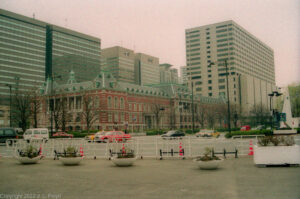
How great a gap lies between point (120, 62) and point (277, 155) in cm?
14512

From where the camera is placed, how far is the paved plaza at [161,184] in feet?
26.9

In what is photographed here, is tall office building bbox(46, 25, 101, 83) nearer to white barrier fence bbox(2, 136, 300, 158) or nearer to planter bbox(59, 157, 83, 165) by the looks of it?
white barrier fence bbox(2, 136, 300, 158)

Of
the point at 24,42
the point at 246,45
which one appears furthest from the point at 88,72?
the point at 24,42

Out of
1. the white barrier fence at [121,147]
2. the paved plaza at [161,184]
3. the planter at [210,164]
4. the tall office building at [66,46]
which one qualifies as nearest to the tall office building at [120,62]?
the tall office building at [66,46]

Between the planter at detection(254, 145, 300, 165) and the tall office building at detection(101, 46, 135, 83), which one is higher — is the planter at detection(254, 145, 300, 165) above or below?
below

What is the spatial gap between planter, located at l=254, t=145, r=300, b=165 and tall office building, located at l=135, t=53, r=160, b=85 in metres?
151

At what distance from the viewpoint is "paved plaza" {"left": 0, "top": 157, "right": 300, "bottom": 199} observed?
8.19m

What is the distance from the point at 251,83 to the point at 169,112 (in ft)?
101

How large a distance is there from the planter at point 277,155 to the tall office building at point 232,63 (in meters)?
58.9

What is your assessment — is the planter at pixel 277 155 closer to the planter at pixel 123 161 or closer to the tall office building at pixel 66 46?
the planter at pixel 123 161

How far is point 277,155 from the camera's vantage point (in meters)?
13.5

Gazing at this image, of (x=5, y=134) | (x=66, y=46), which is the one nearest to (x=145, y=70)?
(x=66, y=46)

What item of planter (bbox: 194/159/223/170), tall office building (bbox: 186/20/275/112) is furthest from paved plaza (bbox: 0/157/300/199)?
tall office building (bbox: 186/20/275/112)

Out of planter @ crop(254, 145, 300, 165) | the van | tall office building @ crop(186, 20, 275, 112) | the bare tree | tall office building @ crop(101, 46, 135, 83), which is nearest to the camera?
planter @ crop(254, 145, 300, 165)
